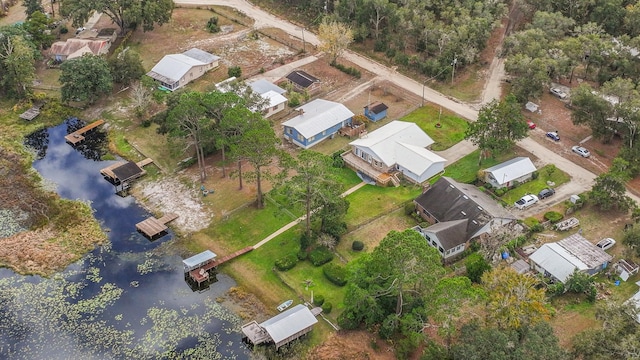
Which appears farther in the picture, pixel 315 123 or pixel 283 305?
pixel 315 123

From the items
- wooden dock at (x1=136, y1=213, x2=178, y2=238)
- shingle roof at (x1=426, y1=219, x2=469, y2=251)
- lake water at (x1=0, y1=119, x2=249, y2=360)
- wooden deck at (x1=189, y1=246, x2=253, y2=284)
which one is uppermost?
shingle roof at (x1=426, y1=219, x2=469, y2=251)

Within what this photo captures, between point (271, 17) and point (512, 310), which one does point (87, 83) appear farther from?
point (512, 310)

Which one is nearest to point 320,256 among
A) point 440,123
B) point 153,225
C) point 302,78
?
point 153,225

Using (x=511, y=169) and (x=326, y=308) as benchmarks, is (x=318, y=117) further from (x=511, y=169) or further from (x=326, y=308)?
(x=326, y=308)

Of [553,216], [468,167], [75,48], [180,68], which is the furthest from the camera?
[75,48]

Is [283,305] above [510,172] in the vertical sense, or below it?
below

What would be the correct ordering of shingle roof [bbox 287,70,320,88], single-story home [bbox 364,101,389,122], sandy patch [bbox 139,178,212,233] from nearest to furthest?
sandy patch [bbox 139,178,212,233] < single-story home [bbox 364,101,389,122] < shingle roof [bbox 287,70,320,88]

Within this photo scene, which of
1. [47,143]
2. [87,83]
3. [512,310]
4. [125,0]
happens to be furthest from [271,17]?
[512,310]

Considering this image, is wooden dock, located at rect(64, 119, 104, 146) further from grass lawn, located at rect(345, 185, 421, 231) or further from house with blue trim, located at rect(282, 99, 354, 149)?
grass lawn, located at rect(345, 185, 421, 231)

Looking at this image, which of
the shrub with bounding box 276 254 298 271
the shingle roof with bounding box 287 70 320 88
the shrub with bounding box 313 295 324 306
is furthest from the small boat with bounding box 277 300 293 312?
the shingle roof with bounding box 287 70 320 88
